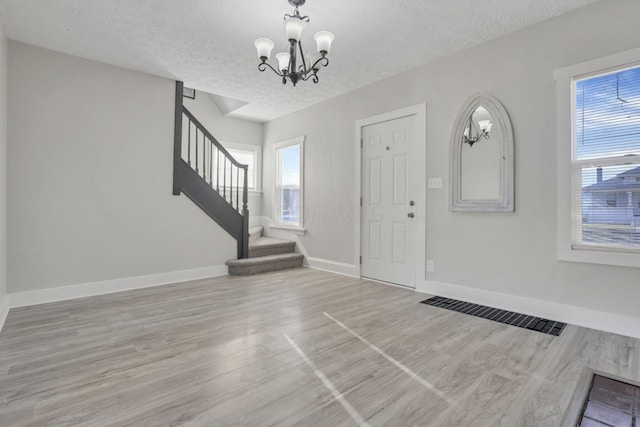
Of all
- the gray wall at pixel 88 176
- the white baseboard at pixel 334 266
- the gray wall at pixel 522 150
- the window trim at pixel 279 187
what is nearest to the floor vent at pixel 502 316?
the gray wall at pixel 522 150

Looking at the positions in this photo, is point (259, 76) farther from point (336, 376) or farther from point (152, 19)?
point (336, 376)

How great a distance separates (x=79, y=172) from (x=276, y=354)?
10.4ft

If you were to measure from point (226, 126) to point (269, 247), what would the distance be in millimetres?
2557

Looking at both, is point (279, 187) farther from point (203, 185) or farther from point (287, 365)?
point (287, 365)

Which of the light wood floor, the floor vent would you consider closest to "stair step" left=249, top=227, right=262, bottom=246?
the light wood floor

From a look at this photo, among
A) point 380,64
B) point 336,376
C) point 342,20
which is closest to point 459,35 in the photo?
point 380,64

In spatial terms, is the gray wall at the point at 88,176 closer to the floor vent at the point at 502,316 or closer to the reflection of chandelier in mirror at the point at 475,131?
the floor vent at the point at 502,316

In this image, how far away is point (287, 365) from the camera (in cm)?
202

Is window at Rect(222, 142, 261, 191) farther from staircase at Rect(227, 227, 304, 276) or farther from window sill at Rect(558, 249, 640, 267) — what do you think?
window sill at Rect(558, 249, 640, 267)

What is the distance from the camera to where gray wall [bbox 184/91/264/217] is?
5.86m

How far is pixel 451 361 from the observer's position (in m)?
2.08

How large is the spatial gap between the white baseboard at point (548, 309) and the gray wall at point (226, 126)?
12.9 feet

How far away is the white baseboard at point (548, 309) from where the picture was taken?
2482mm

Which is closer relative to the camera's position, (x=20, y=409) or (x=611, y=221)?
(x=20, y=409)
